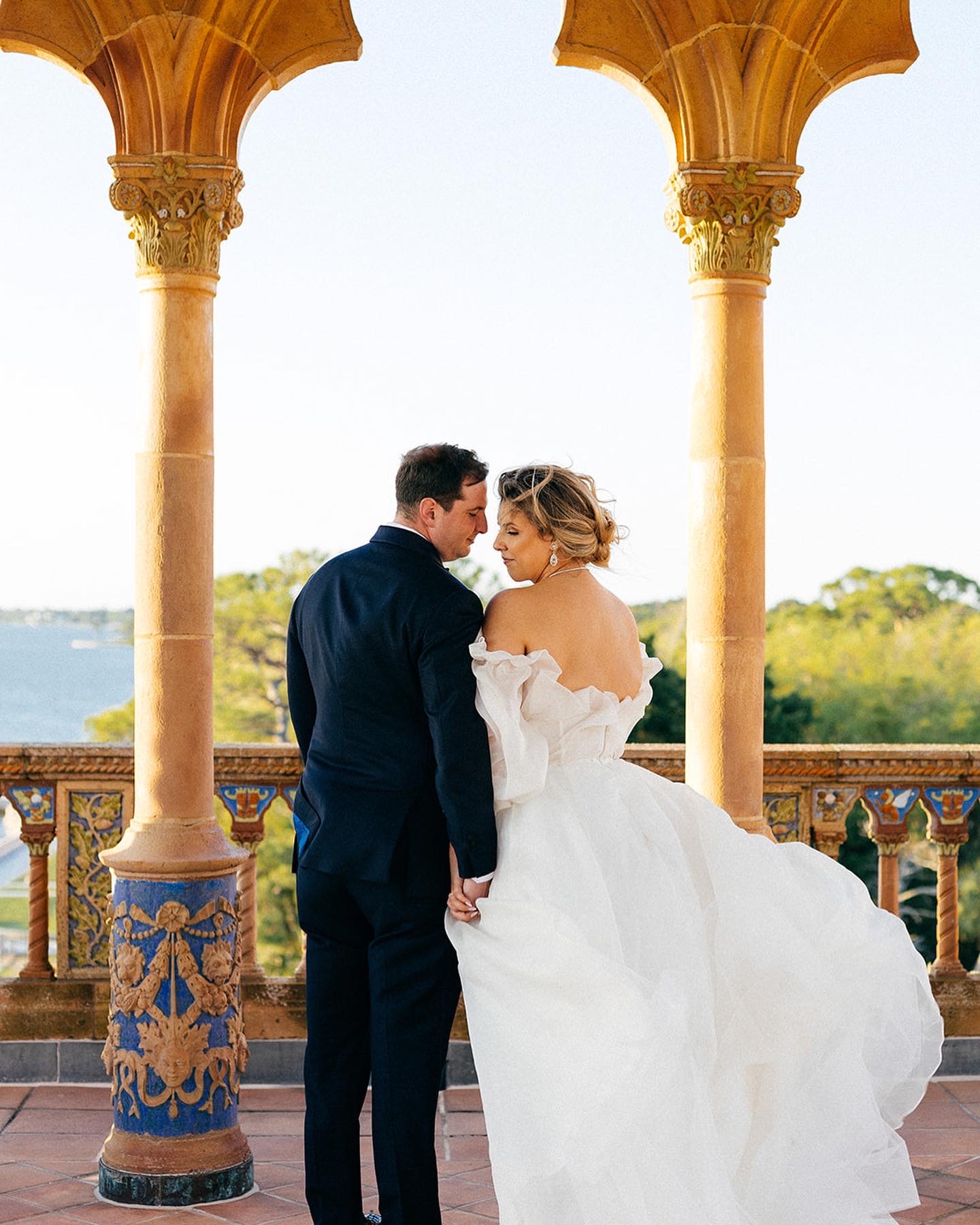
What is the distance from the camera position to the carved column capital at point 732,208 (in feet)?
15.8

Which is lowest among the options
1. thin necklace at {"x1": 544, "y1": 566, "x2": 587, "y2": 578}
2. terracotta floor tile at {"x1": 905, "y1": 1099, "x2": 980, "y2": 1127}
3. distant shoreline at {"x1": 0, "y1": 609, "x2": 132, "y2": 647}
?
terracotta floor tile at {"x1": 905, "y1": 1099, "x2": 980, "y2": 1127}

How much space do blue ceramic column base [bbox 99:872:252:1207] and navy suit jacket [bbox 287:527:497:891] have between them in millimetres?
900

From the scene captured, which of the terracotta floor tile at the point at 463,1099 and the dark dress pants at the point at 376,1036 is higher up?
the dark dress pants at the point at 376,1036

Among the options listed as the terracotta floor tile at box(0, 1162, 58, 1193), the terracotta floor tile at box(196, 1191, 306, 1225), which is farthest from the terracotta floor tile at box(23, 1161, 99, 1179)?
the terracotta floor tile at box(196, 1191, 306, 1225)

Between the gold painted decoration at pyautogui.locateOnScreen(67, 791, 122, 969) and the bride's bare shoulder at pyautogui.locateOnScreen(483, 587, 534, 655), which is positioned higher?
the bride's bare shoulder at pyautogui.locateOnScreen(483, 587, 534, 655)

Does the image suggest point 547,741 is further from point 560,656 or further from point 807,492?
point 807,492

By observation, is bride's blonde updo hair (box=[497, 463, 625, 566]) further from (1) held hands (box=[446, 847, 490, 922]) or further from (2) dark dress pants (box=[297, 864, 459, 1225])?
(2) dark dress pants (box=[297, 864, 459, 1225])

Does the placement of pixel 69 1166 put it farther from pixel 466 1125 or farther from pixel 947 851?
pixel 947 851

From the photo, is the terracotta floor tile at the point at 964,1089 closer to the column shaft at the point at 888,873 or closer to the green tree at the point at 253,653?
the column shaft at the point at 888,873

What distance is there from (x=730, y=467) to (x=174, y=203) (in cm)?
177

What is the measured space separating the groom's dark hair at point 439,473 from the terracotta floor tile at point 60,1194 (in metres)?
→ 2.09

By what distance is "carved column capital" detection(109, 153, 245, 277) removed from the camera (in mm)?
4480

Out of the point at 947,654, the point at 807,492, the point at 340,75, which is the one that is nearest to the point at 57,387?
the point at 340,75

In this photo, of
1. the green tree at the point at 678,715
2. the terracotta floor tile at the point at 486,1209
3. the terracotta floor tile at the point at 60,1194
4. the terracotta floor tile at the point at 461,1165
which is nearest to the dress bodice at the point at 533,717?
the terracotta floor tile at the point at 486,1209
